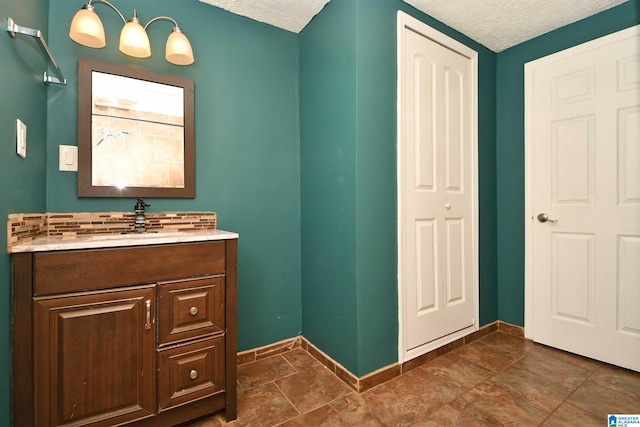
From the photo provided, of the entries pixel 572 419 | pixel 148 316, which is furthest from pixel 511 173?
pixel 148 316

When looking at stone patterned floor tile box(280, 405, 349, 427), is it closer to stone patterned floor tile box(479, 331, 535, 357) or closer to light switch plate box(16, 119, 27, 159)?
stone patterned floor tile box(479, 331, 535, 357)

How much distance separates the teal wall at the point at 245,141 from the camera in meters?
1.69

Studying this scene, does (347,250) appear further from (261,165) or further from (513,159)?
(513,159)

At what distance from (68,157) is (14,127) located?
0.42 meters

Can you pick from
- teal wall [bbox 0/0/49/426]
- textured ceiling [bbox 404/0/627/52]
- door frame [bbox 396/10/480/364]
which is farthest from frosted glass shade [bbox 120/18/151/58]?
textured ceiling [bbox 404/0/627/52]

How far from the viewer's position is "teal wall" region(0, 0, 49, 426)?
1.00 metres

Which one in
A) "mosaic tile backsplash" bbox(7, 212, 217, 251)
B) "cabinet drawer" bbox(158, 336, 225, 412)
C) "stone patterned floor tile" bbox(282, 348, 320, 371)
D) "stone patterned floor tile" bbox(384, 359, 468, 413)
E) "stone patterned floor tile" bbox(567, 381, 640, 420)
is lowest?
"stone patterned floor tile" bbox(282, 348, 320, 371)

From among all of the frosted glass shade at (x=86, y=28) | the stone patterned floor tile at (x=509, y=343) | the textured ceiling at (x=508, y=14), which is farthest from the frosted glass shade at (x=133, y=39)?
the stone patterned floor tile at (x=509, y=343)

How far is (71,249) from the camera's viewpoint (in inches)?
42.6

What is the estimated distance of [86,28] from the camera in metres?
1.32

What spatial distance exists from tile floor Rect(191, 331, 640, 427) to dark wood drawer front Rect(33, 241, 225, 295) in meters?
0.78

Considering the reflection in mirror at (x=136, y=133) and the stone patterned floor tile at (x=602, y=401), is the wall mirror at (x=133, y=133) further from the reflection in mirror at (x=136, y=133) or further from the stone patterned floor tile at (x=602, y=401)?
the stone patterned floor tile at (x=602, y=401)

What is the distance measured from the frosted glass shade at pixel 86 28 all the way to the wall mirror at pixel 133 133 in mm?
Answer: 193

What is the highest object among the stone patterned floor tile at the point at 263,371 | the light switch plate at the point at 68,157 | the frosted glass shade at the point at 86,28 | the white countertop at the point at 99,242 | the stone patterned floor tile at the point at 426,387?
the frosted glass shade at the point at 86,28
